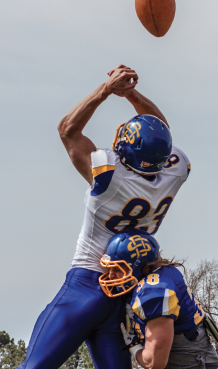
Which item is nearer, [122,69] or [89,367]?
[122,69]

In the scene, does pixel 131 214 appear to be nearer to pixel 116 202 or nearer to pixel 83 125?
pixel 116 202

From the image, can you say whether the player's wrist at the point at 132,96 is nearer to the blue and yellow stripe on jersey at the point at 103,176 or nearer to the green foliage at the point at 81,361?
the blue and yellow stripe on jersey at the point at 103,176

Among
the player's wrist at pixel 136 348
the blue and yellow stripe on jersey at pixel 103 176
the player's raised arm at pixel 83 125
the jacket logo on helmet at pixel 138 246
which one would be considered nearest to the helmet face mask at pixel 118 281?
the jacket logo on helmet at pixel 138 246

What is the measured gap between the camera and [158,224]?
4.27m

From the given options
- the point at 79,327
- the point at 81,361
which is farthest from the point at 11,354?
the point at 79,327

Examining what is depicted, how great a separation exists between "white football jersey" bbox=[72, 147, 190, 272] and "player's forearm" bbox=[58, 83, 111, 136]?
0.26 meters

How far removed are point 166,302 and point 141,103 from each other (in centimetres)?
185

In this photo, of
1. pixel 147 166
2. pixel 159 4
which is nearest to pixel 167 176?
pixel 147 166

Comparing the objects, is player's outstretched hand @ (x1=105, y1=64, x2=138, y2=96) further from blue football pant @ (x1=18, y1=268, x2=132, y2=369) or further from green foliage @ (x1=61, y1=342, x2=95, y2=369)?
green foliage @ (x1=61, y1=342, x2=95, y2=369)

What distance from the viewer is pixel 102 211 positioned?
390 centimetres

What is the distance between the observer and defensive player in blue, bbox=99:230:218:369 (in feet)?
11.3

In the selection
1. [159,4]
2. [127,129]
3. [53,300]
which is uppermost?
[159,4]

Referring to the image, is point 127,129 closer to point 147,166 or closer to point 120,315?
point 147,166

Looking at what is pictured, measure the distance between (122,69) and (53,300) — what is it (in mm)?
1873
